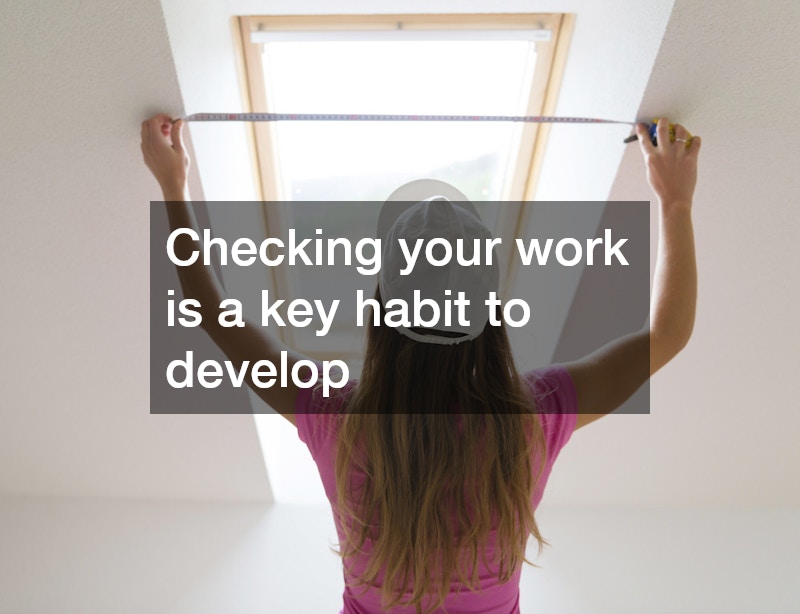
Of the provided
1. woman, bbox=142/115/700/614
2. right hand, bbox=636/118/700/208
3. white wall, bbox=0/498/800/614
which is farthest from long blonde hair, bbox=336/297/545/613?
white wall, bbox=0/498/800/614

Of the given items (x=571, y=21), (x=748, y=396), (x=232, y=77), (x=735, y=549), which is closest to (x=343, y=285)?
(x=232, y=77)

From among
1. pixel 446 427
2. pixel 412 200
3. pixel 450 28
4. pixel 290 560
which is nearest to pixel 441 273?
pixel 446 427

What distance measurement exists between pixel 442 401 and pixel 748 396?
4.43ft

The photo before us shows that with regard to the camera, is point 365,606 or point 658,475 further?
point 658,475

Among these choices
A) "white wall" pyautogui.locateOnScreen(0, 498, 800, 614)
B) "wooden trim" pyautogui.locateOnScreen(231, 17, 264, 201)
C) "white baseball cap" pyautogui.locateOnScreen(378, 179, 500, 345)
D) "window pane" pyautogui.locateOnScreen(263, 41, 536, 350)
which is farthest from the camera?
"white wall" pyautogui.locateOnScreen(0, 498, 800, 614)

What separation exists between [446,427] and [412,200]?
0.53 metres

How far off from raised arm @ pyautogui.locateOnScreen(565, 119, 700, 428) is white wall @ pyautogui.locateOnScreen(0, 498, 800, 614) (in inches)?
47.7

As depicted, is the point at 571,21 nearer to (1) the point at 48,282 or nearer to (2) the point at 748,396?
(2) the point at 748,396

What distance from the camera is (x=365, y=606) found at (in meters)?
1.33

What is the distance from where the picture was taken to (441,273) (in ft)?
3.80

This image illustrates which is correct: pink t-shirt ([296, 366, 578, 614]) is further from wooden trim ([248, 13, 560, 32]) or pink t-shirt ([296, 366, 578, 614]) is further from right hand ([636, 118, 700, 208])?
wooden trim ([248, 13, 560, 32])

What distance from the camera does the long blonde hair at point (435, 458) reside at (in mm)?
1187

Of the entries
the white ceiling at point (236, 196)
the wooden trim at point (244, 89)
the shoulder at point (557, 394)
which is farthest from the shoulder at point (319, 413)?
the wooden trim at point (244, 89)

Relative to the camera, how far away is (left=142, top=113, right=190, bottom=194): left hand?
142 centimetres
